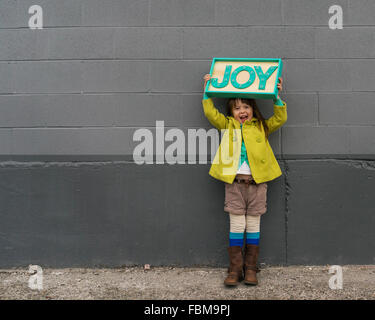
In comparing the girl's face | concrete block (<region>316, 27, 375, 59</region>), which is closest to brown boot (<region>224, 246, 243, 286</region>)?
the girl's face

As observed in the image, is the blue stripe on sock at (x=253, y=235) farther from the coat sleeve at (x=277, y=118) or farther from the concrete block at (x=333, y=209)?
the coat sleeve at (x=277, y=118)

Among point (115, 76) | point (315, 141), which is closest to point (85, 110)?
point (115, 76)

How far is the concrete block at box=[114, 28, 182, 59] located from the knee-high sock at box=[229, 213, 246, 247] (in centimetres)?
155

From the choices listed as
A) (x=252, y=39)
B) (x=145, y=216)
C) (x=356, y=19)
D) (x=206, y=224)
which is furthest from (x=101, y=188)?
(x=356, y=19)

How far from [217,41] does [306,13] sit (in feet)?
2.76

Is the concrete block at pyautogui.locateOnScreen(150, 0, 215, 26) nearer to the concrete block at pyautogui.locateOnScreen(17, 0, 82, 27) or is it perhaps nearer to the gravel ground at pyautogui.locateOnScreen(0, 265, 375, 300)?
the concrete block at pyautogui.locateOnScreen(17, 0, 82, 27)

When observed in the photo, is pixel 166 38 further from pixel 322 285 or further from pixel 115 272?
pixel 322 285

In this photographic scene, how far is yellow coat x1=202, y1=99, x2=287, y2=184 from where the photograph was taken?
334 cm

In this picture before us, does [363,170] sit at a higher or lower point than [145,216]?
higher

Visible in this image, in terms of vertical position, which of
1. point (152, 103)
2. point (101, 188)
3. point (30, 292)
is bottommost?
point (30, 292)

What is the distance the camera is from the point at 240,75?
10.9ft

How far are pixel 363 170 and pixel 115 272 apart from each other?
2.45 meters

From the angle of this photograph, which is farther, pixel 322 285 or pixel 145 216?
pixel 145 216

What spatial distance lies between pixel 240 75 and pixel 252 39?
1.65ft
